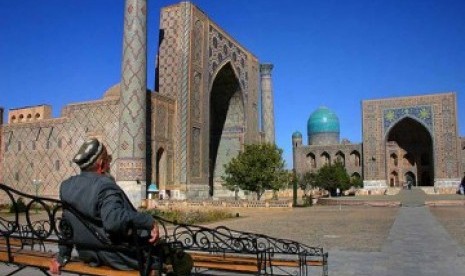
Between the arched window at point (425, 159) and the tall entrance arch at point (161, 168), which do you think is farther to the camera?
the arched window at point (425, 159)

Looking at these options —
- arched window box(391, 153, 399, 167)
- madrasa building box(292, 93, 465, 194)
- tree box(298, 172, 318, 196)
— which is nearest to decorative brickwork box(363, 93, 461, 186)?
madrasa building box(292, 93, 465, 194)

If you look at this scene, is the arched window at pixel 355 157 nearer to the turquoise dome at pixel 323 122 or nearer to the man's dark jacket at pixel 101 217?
the turquoise dome at pixel 323 122

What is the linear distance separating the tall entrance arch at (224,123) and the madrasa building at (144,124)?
195cm

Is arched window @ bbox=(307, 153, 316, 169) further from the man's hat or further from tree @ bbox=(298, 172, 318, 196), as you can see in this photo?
the man's hat

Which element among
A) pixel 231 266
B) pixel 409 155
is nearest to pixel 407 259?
pixel 231 266

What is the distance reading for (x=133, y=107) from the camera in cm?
2102

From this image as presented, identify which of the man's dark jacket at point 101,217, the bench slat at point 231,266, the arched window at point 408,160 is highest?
the arched window at point 408,160

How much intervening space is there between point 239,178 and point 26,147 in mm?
13119

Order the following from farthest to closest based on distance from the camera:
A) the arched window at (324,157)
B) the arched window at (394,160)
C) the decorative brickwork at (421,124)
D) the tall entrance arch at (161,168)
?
1. the arched window at (324,157)
2. the arched window at (394,160)
3. the decorative brickwork at (421,124)
4. the tall entrance arch at (161,168)

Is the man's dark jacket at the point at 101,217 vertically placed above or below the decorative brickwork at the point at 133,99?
below

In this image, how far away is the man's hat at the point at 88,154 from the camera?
8.41ft

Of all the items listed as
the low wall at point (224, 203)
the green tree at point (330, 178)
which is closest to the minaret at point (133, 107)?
the low wall at point (224, 203)

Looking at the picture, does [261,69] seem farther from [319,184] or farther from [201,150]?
[201,150]

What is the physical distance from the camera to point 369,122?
144ft
